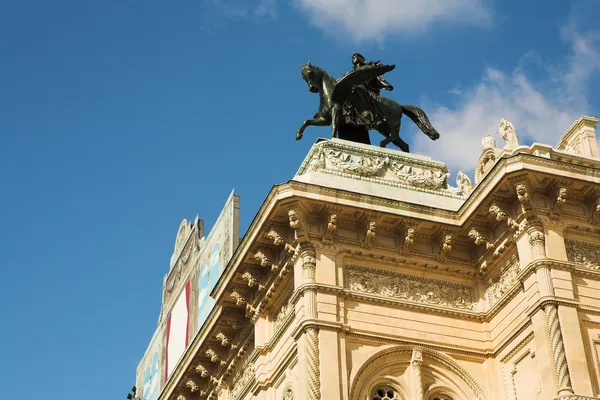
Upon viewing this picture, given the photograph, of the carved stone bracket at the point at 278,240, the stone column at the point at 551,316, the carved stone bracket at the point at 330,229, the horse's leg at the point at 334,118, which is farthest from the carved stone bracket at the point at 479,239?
the horse's leg at the point at 334,118

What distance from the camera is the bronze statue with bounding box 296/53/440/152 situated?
2747 centimetres

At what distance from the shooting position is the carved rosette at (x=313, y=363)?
21688 mm

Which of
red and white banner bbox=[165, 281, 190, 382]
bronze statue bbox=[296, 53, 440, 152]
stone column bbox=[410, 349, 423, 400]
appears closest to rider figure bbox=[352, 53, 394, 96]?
bronze statue bbox=[296, 53, 440, 152]

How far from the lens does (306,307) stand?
22.8 m

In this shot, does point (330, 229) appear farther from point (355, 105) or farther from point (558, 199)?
point (355, 105)

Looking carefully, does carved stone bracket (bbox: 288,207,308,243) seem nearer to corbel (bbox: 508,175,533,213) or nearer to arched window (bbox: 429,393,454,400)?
arched window (bbox: 429,393,454,400)

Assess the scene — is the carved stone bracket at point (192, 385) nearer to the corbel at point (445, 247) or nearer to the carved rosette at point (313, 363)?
the carved rosette at point (313, 363)

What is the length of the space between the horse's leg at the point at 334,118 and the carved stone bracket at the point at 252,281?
3730mm

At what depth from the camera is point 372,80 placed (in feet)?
94.1

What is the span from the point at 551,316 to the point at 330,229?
4.91 m

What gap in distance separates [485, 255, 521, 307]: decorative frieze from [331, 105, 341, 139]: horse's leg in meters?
5.19

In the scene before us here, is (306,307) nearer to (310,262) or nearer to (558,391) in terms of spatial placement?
(310,262)

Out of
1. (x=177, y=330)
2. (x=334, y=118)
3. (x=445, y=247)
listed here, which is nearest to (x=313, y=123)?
(x=334, y=118)

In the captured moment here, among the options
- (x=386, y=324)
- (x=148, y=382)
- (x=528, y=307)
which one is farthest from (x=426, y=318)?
(x=148, y=382)
